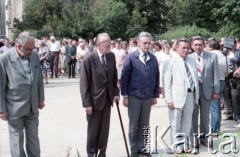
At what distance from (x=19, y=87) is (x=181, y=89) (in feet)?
8.65

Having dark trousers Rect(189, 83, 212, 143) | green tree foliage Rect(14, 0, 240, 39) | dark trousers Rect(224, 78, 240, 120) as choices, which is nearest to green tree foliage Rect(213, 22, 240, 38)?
green tree foliage Rect(14, 0, 240, 39)

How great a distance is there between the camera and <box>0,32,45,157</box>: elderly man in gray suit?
5961 mm

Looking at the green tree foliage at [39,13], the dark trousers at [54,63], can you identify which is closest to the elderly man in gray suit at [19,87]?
the dark trousers at [54,63]

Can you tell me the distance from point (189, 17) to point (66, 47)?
2491 centimetres

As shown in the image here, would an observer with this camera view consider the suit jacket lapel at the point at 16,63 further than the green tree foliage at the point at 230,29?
No

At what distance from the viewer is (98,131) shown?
6598 millimetres

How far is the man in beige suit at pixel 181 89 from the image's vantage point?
22.9 feet

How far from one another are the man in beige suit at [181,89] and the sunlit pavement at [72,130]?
519 millimetres

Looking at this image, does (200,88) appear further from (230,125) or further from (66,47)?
(66,47)

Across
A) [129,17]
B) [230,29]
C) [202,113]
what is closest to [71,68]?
[202,113]

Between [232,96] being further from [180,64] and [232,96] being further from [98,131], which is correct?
[98,131]

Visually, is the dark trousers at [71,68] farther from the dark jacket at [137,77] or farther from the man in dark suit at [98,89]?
the man in dark suit at [98,89]

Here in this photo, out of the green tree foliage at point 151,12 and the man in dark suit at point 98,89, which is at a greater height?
the green tree foliage at point 151,12

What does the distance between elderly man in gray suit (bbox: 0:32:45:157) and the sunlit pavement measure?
78cm
